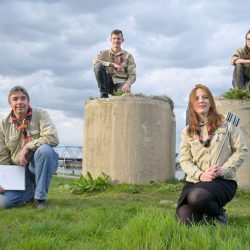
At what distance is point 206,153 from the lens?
5.02 metres

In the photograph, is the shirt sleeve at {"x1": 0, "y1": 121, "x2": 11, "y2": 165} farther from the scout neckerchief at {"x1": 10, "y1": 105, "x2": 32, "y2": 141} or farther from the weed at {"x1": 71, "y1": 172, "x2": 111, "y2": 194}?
the weed at {"x1": 71, "y1": 172, "x2": 111, "y2": 194}

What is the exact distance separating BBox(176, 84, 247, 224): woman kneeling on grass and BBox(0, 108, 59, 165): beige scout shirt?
167cm

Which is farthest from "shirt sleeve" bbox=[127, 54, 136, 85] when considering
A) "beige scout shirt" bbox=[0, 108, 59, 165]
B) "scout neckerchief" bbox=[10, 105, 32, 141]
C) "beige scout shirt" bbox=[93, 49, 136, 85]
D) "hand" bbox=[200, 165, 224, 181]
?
"hand" bbox=[200, 165, 224, 181]

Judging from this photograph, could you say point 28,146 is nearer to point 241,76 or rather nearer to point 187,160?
point 187,160

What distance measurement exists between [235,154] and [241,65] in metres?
3.65

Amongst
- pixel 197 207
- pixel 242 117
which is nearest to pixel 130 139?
pixel 242 117

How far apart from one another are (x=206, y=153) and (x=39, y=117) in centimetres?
209

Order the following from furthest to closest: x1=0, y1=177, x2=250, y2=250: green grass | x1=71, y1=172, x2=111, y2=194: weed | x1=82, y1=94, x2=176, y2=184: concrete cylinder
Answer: x1=82, y1=94, x2=176, y2=184: concrete cylinder, x1=71, y1=172, x2=111, y2=194: weed, x1=0, y1=177, x2=250, y2=250: green grass

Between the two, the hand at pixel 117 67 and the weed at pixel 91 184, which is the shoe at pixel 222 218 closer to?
the weed at pixel 91 184

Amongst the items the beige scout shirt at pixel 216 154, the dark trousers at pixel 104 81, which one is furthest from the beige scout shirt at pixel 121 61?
the beige scout shirt at pixel 216 154

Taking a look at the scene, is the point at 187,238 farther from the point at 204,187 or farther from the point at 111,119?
the point at 111,119

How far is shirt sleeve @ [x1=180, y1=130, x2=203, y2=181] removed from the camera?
4.97 m

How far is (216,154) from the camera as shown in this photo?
496 cm

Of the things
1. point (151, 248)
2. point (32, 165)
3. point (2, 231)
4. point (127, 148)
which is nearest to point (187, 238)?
point (151, 248)
